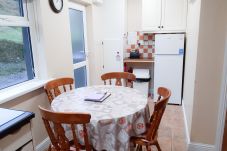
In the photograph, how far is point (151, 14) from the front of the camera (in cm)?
367

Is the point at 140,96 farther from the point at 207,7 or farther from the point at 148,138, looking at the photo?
the point at 207,7

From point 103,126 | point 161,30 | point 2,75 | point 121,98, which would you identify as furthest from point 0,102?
point 161,30

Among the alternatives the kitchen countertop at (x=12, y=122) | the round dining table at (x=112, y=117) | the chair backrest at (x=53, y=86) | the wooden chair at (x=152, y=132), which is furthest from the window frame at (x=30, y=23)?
the wooden chair at (x=152, y=132)

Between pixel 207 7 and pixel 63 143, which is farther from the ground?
pixel 207 7

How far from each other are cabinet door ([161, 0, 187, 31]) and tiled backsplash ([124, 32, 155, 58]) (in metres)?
0.53

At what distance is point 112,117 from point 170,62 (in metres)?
2.44

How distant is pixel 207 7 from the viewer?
184 centimetres

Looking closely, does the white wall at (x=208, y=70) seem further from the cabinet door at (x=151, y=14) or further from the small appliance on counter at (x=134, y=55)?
the small appliance on counter at (x=134, y=55)

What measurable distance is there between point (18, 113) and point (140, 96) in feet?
3.81

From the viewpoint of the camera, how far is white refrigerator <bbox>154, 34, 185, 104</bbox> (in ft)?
11.3

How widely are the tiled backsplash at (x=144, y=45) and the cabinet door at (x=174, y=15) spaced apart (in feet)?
1.73

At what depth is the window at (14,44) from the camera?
75.4 inches

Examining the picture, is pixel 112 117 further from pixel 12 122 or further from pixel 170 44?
pixel 170 44

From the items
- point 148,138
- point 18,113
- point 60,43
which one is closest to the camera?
point 18,113
